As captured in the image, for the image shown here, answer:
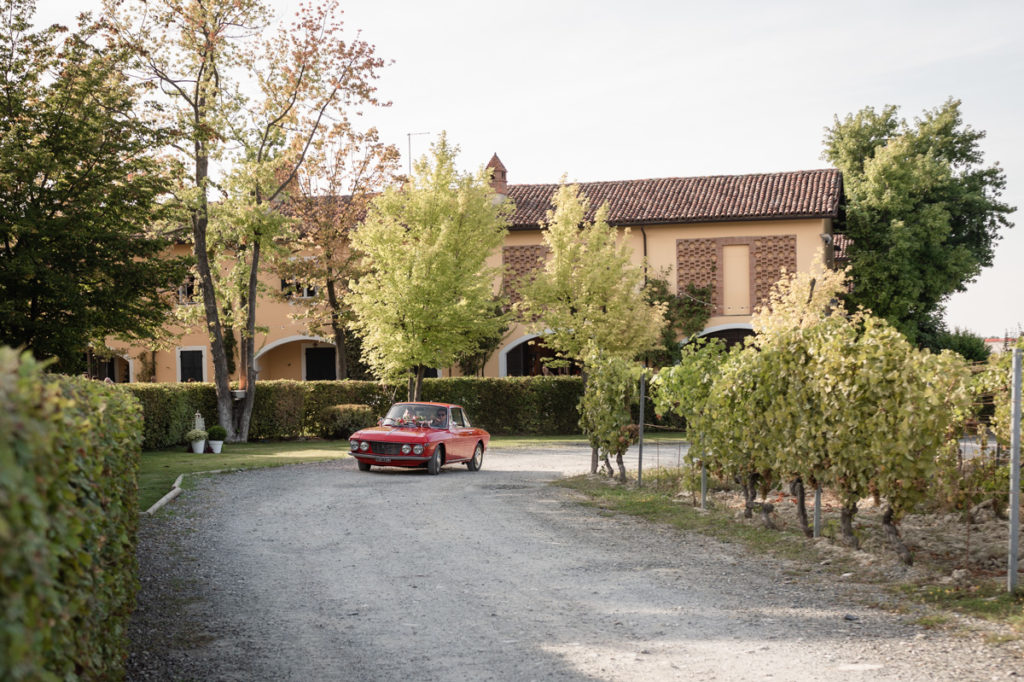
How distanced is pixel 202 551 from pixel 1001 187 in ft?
150

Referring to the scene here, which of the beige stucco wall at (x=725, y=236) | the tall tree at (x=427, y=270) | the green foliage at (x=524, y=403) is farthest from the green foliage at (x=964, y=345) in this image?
the tall tree at (x=427, y=270)

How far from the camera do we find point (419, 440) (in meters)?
17.5

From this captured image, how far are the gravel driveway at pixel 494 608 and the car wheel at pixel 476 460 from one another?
24.0 feet

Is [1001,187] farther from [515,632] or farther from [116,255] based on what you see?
[515,632]

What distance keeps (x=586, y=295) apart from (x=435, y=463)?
1694 centimetres

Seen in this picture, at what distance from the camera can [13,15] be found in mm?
18297

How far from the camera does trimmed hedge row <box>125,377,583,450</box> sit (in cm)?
2584

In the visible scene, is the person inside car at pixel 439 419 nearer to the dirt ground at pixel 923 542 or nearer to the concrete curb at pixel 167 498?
the concrete curb at pixel 167 498

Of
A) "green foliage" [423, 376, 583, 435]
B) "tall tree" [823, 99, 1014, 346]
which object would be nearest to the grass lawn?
"green foliage" [423, 376, 583, 435]

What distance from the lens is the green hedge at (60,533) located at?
2.30 m

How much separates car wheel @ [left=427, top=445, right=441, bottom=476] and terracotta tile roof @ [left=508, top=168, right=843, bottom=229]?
2293cm

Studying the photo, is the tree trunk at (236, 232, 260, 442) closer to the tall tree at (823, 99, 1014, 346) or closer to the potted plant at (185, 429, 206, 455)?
the potted plant at (185, 429, 206, 455)

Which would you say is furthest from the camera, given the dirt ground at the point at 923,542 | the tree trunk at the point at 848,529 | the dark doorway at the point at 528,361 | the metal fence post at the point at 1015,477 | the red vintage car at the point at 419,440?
the dark doorway at the point at 528,361

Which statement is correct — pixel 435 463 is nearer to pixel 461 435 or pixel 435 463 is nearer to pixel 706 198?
pixel 461 435
